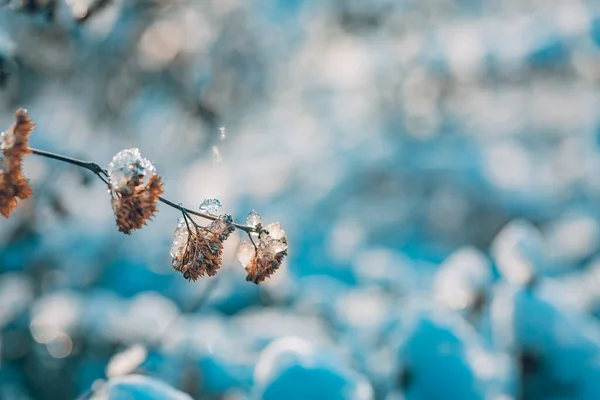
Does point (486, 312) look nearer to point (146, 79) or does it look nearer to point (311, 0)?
point (146, 79)

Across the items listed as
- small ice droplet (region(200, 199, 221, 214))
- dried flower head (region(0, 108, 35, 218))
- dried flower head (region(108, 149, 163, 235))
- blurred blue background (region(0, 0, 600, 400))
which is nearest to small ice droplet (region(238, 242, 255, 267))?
small ice droplet (region(200, 199, 221, 214))

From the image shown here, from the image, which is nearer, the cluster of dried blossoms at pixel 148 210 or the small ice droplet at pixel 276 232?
the cluster of dried blossoms at pixel 148 210

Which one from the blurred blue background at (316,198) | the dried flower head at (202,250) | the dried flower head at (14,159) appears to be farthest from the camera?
the blurred blue background at (316,198)

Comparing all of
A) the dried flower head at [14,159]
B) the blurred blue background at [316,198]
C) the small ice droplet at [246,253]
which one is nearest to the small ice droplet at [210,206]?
the small ice droplet at [246,253]

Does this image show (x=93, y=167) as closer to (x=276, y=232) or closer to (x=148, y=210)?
(x=148, y=210)

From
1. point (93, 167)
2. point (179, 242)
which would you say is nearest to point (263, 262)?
point (179, 242)

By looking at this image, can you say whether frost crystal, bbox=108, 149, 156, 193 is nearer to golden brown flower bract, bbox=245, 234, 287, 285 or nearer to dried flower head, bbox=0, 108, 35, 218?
dried flower head, bbox=0, 108, 35, 218

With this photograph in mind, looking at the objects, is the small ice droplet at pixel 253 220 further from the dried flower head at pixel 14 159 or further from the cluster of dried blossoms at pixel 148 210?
the dried flower head at pixel 14 159

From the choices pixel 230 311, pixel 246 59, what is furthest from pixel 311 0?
pixel 230 311
